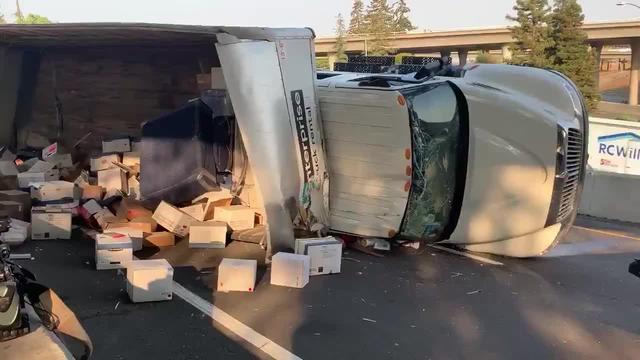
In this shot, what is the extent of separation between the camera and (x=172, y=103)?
10.0 m

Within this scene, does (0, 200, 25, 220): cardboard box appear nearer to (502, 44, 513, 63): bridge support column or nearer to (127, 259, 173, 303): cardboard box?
(127, 259, 173, 303): cardboard box

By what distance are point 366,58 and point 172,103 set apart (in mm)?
3658

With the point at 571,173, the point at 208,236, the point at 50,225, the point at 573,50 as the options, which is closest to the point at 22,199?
the point at 50,225

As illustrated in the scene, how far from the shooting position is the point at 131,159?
9.41 metres

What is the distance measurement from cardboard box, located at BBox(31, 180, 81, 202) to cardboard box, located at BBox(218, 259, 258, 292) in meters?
3.34

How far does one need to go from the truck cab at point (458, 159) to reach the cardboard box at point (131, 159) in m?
3.58

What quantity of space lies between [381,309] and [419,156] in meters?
1.97

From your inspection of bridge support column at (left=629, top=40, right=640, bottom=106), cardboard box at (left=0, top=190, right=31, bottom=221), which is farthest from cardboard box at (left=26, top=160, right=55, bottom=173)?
bridge support column at (left=629, top=40, right=640, bottom=106)

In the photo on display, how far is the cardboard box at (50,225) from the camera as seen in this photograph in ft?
23.9

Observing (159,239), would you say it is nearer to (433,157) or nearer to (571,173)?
(433,157)

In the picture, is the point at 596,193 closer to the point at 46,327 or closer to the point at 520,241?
the point at 520,241

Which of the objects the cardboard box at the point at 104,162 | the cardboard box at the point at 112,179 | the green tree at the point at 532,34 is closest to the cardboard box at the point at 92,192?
the cardboard box at the point at 112,179

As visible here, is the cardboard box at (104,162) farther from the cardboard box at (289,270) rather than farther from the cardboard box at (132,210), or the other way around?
the cardboard box at (289,270)

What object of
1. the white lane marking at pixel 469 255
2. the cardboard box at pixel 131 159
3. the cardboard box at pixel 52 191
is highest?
the cardboard box at pixel 131 159
